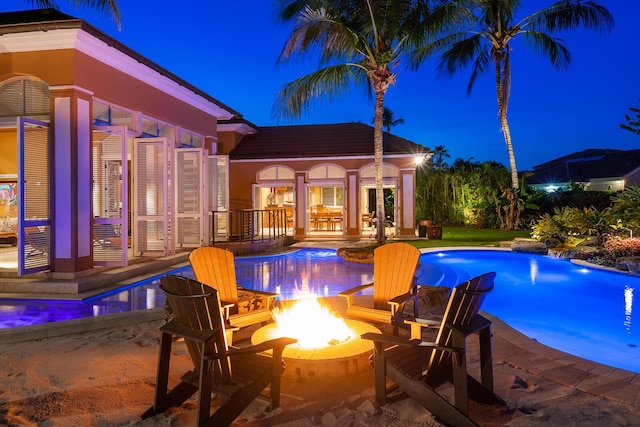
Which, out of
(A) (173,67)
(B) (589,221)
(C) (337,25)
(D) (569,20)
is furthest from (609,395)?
(A) (173,67)

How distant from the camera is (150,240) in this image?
33.8 ft

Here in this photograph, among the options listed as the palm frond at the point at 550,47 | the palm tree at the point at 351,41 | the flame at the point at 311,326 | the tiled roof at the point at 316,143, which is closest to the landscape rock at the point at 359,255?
the palm tree at the point at 351,41

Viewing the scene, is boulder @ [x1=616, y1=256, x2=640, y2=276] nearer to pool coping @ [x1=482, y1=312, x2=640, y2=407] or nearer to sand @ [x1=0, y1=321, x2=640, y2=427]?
pool coping @ [x1=482, y1=312, x2=640, y2=407]

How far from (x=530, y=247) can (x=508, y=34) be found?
32.6ft

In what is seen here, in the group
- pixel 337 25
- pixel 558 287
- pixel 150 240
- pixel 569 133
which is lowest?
pixel 558 287

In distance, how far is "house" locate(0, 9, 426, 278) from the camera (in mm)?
7410

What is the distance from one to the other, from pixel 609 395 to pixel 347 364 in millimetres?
1842

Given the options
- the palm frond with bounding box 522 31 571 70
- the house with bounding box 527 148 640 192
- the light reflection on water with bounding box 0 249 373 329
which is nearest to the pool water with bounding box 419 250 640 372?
the light reflection on water with bounding box 0 249 373 329

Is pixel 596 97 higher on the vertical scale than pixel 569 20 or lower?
higher

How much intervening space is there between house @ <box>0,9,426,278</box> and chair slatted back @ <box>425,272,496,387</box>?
21.8 feet

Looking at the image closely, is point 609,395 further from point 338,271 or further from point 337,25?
point 337,25

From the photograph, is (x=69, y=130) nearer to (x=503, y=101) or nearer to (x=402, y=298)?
(x=402, y=298)

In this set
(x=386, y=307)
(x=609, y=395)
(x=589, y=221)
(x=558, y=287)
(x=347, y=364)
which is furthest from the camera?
(x=589, y=221)

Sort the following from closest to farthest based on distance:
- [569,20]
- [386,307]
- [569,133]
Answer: [386,307] → [569,20] → [569,133]
